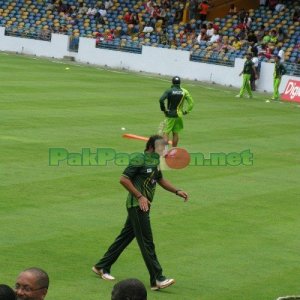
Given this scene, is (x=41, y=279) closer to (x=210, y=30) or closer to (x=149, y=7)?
(x=210, y=30)

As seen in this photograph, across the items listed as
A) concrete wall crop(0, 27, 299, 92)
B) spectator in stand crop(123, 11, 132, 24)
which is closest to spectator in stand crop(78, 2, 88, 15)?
spectator in stand crop(123, 11, 132, 24)

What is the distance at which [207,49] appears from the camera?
44.1 m

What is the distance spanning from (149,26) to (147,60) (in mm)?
4794

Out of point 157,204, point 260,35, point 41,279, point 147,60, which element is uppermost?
point 260,35

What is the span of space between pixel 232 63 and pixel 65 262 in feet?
96.4

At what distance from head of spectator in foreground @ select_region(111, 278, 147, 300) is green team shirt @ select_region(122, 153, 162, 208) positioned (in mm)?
5297

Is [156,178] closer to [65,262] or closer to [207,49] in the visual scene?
[65,262]

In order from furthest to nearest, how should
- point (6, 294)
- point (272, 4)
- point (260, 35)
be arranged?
point (272, 4)
point (260, 35)
point (6, 294)

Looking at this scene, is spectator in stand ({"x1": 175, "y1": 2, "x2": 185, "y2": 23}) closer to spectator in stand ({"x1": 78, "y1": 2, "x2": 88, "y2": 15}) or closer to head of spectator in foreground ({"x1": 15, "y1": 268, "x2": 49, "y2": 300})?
spectator in stand ({"x1": 78, "y1": 2, "x2": 88, "y2": 15})

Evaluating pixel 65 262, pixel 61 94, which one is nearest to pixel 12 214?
pixel 65 262

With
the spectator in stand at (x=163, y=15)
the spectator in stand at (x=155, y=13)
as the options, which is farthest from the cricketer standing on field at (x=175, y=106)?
the spectator in stand at (x=155, y=13)

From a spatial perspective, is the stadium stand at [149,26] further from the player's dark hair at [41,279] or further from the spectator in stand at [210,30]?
the player's dark hair at [41,279]

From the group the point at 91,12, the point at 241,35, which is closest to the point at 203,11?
the point at 241,35

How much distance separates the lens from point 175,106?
2375 centimetres
